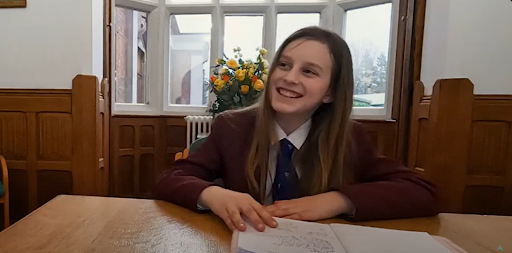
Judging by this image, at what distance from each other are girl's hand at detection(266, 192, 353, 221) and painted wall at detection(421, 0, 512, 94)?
1651 millimetres

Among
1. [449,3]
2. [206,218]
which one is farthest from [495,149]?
[206,218]

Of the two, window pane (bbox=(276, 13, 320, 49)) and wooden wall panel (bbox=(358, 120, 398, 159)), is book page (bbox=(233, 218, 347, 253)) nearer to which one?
wooden wall panel (bbox=(358, 120, 398, 159))

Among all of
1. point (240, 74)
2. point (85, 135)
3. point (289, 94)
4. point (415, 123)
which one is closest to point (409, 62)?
point (415, 123)

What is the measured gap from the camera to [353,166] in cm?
100

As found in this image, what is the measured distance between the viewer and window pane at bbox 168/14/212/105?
327 cm

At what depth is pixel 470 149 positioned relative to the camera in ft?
6.66

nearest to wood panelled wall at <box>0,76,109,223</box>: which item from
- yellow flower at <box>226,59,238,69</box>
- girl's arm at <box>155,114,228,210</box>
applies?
yellow flower at <box>226,59,238,69</box>

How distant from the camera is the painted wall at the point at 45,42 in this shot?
2.26 metres

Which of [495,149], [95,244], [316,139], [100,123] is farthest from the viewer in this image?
[100,123]

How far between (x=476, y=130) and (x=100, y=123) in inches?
93.2

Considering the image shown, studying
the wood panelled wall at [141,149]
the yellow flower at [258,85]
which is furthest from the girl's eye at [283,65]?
the wood panelled wall at [141,149]

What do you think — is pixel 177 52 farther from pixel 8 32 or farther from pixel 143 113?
pixel 8 32

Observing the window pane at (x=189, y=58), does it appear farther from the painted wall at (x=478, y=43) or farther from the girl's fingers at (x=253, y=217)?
the girl's fingers at (x=253, y=217)

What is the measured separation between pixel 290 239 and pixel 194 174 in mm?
447
